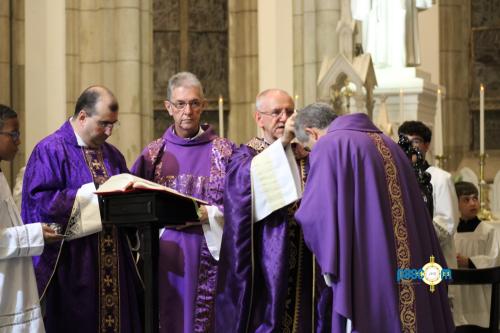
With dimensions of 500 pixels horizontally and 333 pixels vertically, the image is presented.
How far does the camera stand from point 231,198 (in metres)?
5.28

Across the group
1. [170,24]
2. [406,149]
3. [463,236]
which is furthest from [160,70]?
[406,149]

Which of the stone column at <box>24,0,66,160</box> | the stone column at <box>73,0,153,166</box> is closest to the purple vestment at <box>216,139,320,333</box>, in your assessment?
the stone column at <box>73,0,153,166</box>

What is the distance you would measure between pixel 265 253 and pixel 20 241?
1.09m

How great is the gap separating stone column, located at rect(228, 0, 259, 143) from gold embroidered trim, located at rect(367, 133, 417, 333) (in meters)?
9.81

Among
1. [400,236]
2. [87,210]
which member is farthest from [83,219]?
[400,236]

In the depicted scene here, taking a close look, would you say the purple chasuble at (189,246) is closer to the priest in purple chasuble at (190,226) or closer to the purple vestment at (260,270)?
the priest in purple chasuble at (190,226)

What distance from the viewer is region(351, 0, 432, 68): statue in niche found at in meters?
9.25

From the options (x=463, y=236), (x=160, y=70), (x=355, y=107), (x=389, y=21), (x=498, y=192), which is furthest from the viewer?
(x=160, y=70)

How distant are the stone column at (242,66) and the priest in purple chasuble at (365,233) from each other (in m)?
9.83

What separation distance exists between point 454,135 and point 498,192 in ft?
12.0

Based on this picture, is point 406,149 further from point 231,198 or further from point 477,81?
point 477,81

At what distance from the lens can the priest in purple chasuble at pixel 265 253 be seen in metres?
5.15

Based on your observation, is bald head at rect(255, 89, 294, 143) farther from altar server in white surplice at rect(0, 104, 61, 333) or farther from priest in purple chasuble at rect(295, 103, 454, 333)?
altar server in white surplice at rect(0, 104, 61, 333)

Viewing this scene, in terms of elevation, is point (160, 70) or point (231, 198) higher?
point (160, 70)
